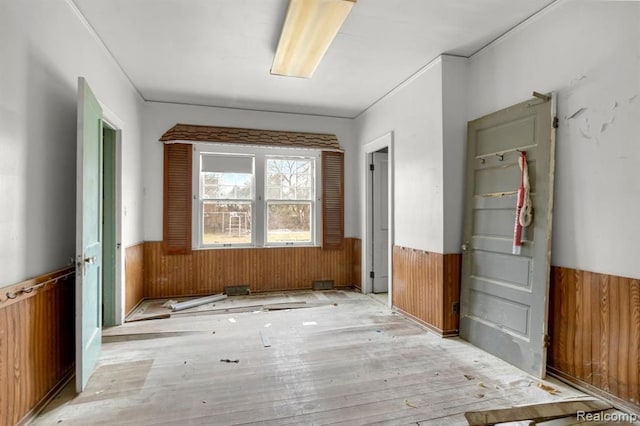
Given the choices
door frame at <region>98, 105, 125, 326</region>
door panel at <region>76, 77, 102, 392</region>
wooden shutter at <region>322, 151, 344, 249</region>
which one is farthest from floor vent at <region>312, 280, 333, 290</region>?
door panel at <region>76, 77, 102, 392</region>

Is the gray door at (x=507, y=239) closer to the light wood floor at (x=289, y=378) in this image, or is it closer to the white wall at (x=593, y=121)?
the white wall at (x=593, y=121)

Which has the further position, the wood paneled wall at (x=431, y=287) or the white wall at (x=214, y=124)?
the white wall at (x=214, y=124)

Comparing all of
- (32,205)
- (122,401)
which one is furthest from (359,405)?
(32,205)

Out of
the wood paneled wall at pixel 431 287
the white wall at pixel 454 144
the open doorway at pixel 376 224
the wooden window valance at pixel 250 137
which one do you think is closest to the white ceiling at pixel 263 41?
the white wall at pixel 454 144

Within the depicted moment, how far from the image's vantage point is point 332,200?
18.3ft

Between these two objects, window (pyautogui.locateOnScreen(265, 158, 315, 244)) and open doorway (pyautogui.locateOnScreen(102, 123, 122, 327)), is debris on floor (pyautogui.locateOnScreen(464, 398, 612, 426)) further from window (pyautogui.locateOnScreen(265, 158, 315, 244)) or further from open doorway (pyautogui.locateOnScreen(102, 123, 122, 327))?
window (pyautogui.locateOnScreen(265, 158, 315, 244))

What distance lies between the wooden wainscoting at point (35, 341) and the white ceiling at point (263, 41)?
7.06ft

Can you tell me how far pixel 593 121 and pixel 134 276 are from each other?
5.06 m

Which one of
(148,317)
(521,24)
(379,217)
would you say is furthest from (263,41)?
(148,317)

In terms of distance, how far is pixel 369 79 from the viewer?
13.4ft

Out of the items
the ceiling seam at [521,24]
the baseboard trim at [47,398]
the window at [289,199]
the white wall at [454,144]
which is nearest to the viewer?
the baseboard trim at [47,398]

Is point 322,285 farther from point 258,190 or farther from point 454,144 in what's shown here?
point 454,144

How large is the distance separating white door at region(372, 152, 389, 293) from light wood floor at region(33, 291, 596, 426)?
1.55m

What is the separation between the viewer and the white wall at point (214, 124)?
15.9 ft
